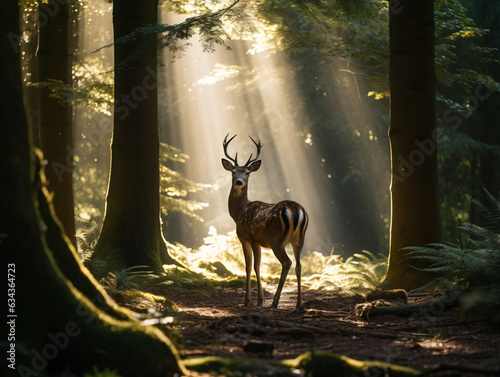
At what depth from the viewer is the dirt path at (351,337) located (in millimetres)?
4762

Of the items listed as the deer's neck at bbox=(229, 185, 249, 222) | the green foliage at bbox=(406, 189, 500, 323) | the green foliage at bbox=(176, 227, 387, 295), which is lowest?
the green foliage at bbox=(176, 227, 387, 295)

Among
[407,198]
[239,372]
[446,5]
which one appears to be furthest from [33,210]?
[446,5]

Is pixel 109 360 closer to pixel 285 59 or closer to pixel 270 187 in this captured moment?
pixel 285 59

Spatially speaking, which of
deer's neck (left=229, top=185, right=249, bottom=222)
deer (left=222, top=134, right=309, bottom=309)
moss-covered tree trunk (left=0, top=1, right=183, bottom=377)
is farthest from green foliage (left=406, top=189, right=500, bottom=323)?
moss-covered tree trunk (left=0, top=1, right=183, bottom=377)

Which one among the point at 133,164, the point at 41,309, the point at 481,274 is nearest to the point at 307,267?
the point at 133,164

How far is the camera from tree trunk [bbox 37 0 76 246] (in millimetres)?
11820

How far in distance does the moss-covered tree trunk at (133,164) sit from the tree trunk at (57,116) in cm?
111

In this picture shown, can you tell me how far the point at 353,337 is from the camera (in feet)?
18.9

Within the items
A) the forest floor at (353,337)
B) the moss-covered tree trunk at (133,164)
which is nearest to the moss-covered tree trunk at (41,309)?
the forest floor at (353,337)

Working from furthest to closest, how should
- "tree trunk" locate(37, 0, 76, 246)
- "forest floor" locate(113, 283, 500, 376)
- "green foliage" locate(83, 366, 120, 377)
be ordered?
"tree trunk" locate(37, 0, 76, 246) < "forest floor" locate(113, 283, 500, 376) < "green foliage" locate(83, 366, 120, 377)

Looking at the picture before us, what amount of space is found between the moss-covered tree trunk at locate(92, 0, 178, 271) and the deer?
2.25m

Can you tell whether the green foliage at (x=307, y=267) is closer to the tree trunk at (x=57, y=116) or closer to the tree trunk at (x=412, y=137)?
the tree trunk at (x=412, y=137)

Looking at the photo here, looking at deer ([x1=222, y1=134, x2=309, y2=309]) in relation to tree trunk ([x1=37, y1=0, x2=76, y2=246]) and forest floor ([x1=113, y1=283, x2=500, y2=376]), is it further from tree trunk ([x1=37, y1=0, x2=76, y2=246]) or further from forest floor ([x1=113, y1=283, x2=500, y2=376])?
tree trunk ([x1=37, y1=0, x2=76, y2=246])

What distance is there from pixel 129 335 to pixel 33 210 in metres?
1.09
